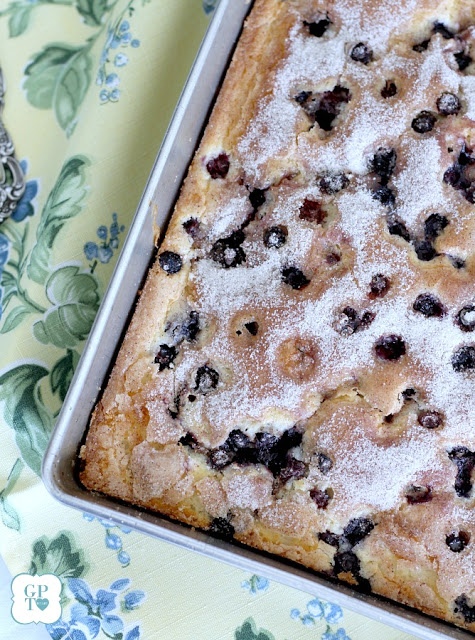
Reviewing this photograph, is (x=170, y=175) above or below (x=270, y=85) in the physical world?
below

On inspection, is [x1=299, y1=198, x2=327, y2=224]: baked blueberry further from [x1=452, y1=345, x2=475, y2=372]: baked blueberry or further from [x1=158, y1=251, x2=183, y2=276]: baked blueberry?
[x1=452, y1=345, x2=475, y2=372]: baked blueberry

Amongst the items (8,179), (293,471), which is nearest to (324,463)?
(293,471)

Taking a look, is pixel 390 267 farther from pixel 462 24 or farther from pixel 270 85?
pixel 462 24

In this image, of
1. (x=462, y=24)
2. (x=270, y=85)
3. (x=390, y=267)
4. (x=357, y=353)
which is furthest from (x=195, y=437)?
(x=462, y=24)

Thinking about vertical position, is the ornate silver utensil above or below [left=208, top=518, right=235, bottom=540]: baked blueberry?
above

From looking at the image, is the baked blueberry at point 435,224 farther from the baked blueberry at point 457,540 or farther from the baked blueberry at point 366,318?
the baked blueberry at point 457,540

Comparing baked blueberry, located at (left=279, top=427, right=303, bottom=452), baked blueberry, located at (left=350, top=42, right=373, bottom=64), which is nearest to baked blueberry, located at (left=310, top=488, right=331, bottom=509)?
baked blueberry, located at (left=279, top=427, right=303, bottom=452)

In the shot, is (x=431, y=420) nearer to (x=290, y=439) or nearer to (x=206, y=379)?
(x=290, y=439)

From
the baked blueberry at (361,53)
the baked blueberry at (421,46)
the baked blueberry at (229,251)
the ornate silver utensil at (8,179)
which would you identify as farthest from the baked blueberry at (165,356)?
the baked blueberry at (421,46)
